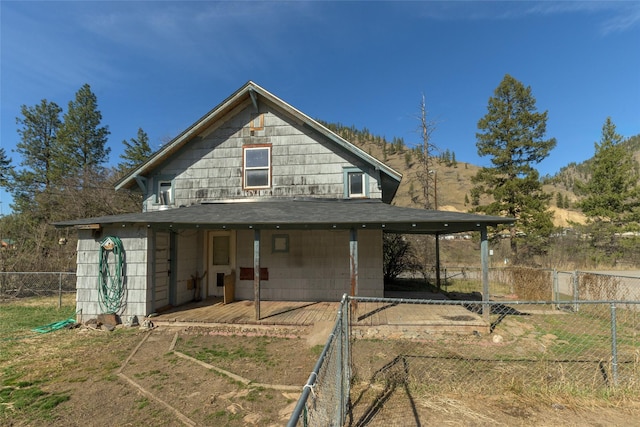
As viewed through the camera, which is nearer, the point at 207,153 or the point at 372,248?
the point at 372,248

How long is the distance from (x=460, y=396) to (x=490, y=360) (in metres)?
2.21

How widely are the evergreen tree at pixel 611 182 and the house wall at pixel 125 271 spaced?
33.4 metres

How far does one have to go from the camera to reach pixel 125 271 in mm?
8875

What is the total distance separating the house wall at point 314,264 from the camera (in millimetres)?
→ 10758

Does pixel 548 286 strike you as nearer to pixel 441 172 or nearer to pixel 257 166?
pixel 257 166

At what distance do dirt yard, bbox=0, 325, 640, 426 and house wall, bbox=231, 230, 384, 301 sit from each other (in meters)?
3.03

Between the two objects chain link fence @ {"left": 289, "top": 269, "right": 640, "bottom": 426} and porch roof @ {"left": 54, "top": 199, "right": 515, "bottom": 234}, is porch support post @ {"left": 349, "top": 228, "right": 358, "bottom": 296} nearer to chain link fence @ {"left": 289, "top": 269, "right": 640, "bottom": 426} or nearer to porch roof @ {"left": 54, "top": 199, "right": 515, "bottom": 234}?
porch roof @ {"left": 54, "top": 199, "right": 515, "bottom": 234}

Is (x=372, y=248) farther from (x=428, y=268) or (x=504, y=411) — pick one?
(x=428, y=268)

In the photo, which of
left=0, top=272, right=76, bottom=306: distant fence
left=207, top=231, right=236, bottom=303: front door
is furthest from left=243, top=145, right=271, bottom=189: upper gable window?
left=0, top=272, right=76, bottom=306: distant fence

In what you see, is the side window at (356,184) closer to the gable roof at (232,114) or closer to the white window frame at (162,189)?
the gable roof at (232,114)

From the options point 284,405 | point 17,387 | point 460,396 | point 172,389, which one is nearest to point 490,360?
point 460,396

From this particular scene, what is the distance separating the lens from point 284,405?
4.62m

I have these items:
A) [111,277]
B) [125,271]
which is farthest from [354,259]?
[111,277]

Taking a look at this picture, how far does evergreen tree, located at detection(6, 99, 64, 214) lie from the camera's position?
2720 cm
